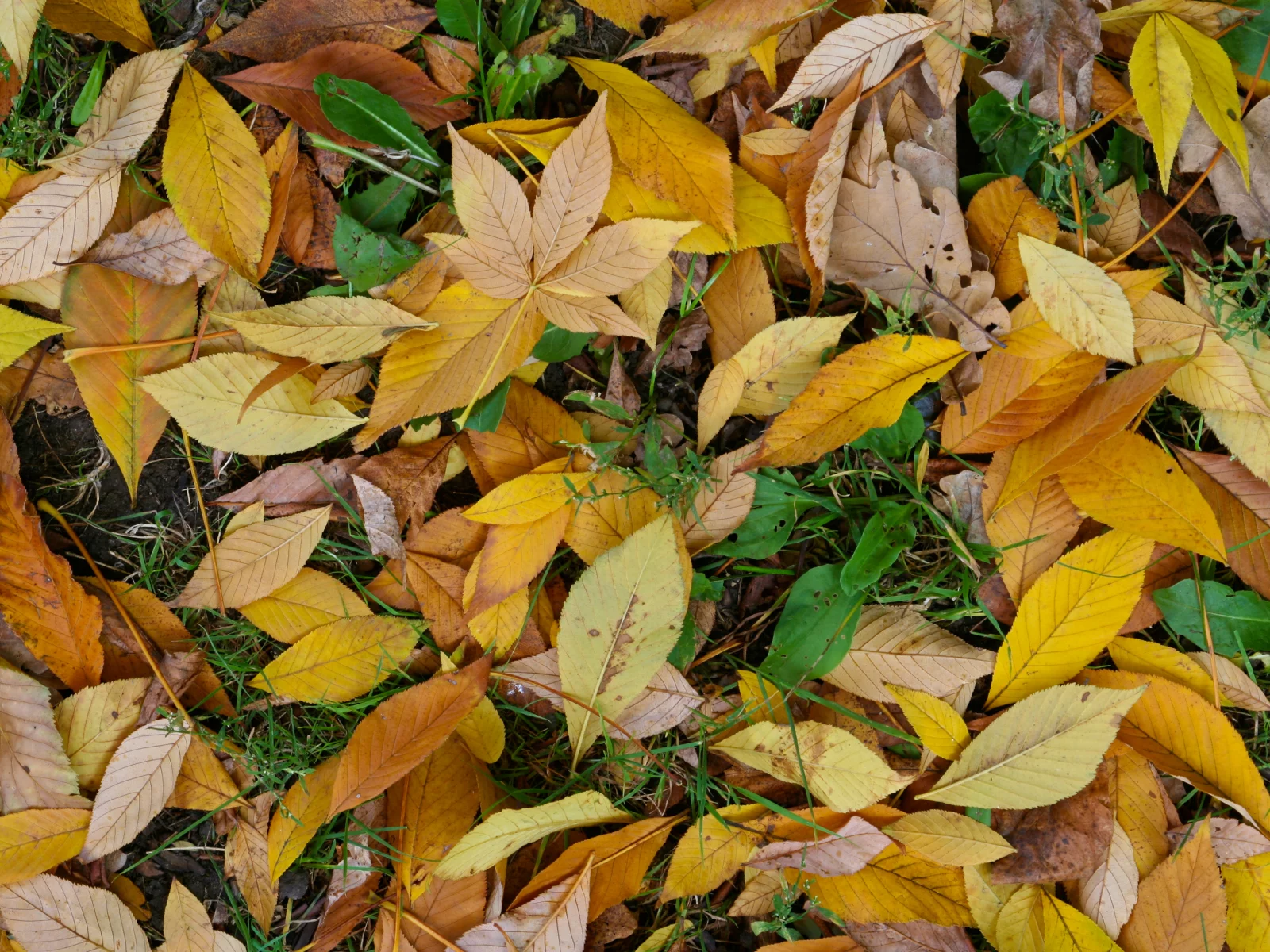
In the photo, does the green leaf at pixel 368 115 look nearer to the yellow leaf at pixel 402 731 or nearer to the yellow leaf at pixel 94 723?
the yellow leaf at pixel 402 731

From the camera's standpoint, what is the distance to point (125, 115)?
1.45 m

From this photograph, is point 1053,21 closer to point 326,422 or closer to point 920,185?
point 920,185

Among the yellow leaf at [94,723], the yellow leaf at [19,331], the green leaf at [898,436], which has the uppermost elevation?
the yellow leaf at [19,331]

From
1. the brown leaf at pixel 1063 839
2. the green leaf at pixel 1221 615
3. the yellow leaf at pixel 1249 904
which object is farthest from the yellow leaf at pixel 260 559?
the yellow leaf at pixel 1249 904

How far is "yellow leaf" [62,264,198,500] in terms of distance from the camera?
1457mm

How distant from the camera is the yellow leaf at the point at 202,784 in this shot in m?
1.51

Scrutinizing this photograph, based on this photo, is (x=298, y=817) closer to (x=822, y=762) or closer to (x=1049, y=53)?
(x=822, y=762)

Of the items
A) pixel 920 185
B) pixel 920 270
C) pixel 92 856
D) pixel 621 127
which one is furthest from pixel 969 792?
pixel 92 856

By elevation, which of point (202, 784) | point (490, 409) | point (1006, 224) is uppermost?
point (1006, 224)

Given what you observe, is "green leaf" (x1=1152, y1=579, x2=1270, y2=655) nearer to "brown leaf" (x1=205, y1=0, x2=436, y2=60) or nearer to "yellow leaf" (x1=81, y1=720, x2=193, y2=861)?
"brown leaf" (x1=205, y1=0, x2=436, y2=60)

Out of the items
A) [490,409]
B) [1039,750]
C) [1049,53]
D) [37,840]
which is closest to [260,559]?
[490,409]

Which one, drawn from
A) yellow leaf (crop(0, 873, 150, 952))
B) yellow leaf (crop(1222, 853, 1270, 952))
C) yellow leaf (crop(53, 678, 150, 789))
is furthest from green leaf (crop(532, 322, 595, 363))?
yellow leaf (crop(1222, 853, 1270, 952))

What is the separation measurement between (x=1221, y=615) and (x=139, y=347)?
1996 mm

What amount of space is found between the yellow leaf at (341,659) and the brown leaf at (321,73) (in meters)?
0.87
